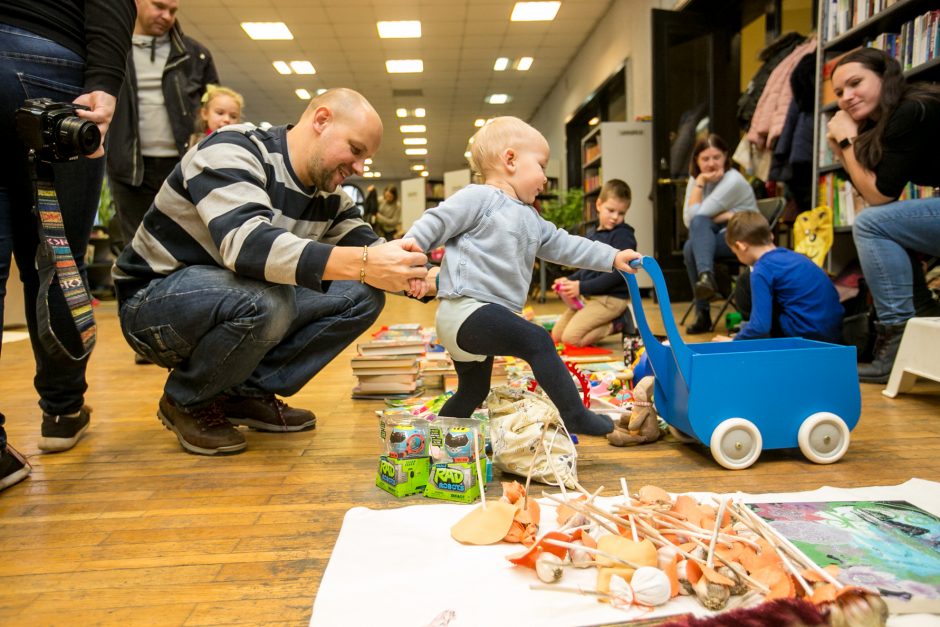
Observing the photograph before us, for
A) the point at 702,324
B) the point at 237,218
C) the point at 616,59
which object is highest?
the point at 616,59

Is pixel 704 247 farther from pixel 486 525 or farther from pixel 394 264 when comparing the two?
pixel 486 525

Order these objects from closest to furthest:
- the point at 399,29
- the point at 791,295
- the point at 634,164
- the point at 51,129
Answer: the point at 51,129 < the point at 791,295 < the point at 634,164 < the point at 399,29

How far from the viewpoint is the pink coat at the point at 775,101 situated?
3.71m

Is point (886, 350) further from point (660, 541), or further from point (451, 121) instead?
point (451, 121)

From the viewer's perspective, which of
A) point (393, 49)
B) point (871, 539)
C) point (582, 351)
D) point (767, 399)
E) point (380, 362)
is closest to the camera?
point (871, 539)

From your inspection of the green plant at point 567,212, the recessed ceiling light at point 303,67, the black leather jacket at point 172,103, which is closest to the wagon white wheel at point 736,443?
the black leather jacket at point 172,103

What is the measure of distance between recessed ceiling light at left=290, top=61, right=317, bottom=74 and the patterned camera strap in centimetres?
808

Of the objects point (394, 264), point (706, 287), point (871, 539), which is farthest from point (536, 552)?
point (706, 287)

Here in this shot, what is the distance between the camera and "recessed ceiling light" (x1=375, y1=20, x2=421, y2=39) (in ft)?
24.4

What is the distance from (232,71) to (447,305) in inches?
349

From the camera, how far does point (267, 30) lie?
760 cm

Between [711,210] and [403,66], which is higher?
[403,66]

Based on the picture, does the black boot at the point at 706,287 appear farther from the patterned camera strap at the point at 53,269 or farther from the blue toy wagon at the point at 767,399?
the patterned camera strap at the point at 53,269

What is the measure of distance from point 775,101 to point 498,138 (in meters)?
2.88
